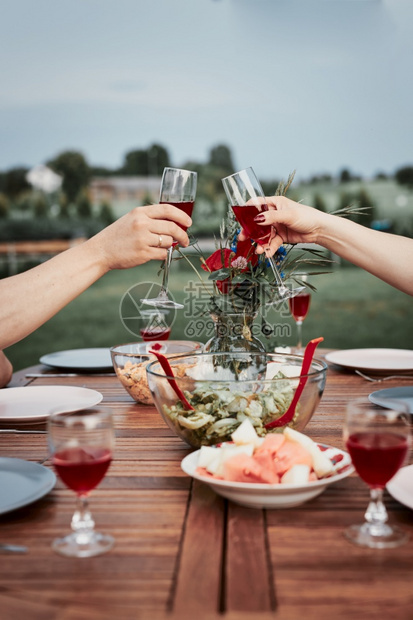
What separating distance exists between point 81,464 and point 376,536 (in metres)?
0.40

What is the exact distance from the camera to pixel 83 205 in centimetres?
657

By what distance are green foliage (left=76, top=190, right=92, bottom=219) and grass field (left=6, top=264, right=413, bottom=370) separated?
1.00 meters

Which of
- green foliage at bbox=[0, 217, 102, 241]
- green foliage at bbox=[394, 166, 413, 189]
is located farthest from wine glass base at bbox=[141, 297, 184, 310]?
green foliage at bbox=[394, 166, 413, 189]

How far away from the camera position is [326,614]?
0.69m

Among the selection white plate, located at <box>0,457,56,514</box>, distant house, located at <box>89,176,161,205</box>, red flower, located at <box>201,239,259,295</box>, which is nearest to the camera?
white plate, located at <box>0,457,56,514</box>

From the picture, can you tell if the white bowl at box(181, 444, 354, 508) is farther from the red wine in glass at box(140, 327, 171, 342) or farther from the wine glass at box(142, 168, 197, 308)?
the red wine in glass at box(140, 327, 171, 342)

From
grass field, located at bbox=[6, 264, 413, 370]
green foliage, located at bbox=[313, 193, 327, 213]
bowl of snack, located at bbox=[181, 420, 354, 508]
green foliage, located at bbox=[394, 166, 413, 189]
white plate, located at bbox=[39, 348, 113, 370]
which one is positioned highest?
green foliage, located at bbox=[394, 166, 413, 189]

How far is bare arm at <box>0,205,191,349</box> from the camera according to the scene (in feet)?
4.90

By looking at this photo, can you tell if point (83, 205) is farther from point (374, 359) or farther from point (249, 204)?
point (249, 204)

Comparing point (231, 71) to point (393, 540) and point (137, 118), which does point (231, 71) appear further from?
point (393, 540)

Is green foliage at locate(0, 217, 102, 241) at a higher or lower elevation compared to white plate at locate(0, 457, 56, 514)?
higher

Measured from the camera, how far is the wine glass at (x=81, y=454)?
845 mm

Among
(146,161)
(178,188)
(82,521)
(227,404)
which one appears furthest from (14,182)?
(82,521)

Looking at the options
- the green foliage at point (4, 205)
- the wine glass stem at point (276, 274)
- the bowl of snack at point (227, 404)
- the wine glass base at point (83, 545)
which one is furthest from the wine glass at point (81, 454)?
the green foliage at point (4, 205)
